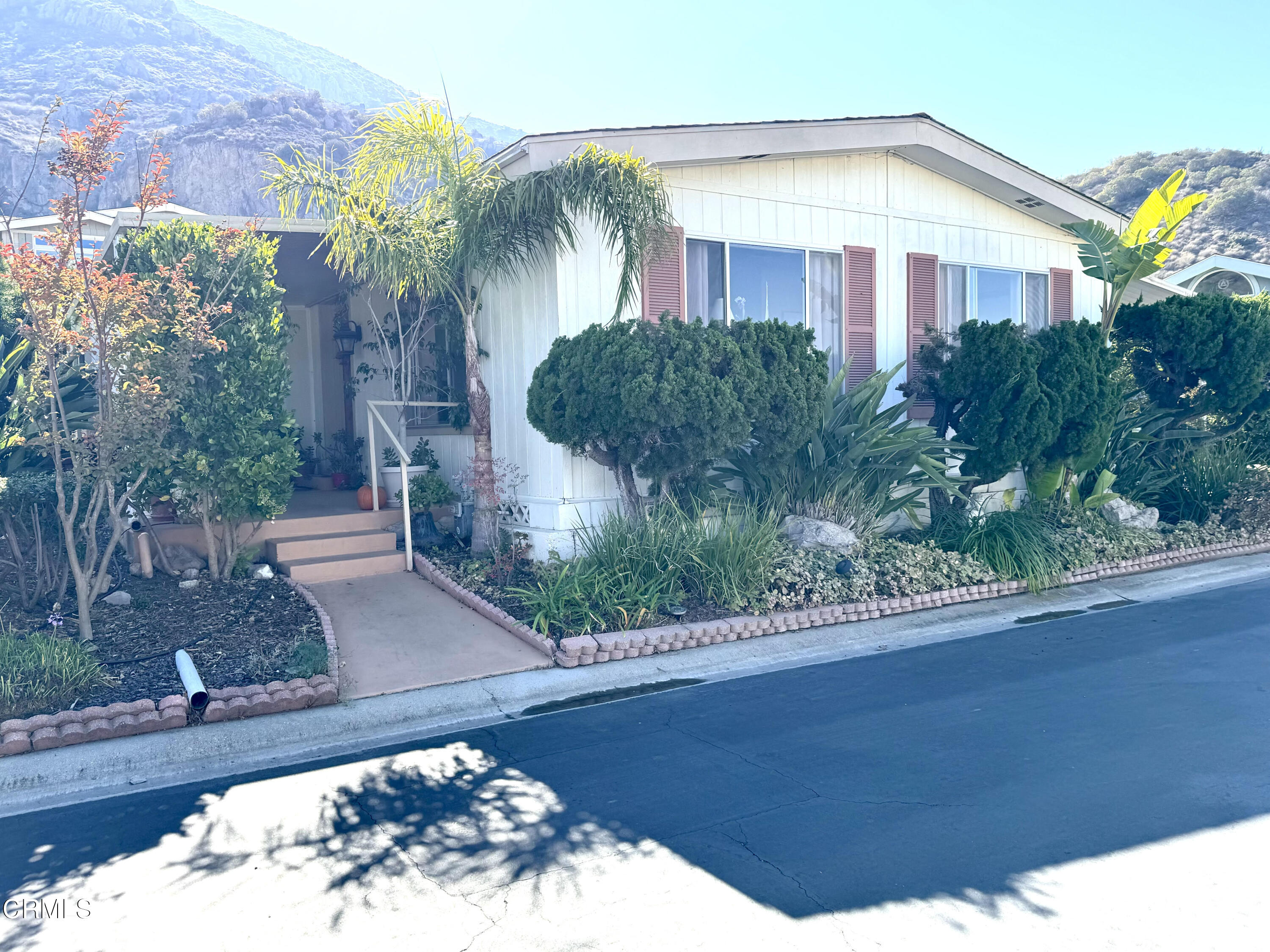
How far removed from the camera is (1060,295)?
13.1 metres

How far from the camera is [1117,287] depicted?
11.5 m

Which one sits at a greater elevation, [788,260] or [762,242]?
[762,242]

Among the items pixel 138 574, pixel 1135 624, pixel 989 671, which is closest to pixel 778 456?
pixel 989 671

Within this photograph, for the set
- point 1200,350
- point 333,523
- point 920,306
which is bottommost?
point 333,523

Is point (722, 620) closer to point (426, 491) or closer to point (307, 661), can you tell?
point (307, 661)

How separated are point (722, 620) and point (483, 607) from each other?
213 centimetres

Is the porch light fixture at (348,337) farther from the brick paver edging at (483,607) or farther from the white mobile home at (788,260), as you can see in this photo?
the brick paver edging at (483,607)

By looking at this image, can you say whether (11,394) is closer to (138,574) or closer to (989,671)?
(138,574)

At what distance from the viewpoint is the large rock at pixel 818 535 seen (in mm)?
9148

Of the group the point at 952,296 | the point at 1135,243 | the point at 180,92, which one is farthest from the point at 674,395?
the point at 180,92

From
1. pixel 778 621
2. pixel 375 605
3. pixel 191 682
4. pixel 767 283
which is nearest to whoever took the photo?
pixel 191 682

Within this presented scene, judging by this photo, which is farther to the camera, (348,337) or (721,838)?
(348,337)

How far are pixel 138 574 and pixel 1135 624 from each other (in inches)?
370

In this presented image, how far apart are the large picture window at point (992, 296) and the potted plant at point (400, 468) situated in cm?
670
